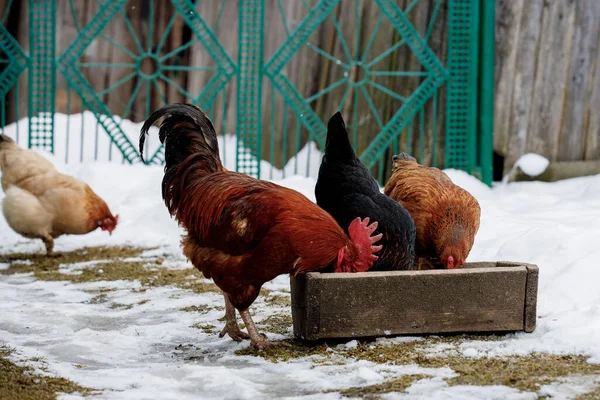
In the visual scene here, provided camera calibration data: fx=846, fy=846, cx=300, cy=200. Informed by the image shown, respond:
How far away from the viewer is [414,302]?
5238 mm

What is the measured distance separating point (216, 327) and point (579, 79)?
254 inches

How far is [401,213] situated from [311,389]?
5.74 ft

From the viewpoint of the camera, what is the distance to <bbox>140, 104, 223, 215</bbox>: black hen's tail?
18.6 feet

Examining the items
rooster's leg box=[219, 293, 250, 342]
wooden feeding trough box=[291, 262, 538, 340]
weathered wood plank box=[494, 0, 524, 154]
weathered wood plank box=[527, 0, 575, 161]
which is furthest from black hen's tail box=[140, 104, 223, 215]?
weathered wood plank box=[527, 0, 575, 161]

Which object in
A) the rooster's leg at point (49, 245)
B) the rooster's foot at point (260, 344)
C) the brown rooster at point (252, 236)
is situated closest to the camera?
the brown rooster at point (252, 236)

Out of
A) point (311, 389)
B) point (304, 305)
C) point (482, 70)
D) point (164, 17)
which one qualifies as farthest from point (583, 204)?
point (164, 17)

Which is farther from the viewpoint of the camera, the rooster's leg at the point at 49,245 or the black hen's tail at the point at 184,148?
the rooster's leg at the point at 49,245

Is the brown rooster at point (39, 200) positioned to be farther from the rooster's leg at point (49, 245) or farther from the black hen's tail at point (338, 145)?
the black hen's tail at point (338, 145)

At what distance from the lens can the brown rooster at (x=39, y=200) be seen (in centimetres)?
848

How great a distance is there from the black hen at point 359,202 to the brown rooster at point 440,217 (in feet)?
0.92

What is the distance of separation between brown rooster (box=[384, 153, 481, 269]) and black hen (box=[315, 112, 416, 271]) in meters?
0.28

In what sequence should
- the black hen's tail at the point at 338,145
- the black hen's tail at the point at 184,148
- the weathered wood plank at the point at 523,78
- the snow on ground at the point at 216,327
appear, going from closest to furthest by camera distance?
the snow on ground at the point at 216,327 → the black hen's tail at the point at 184,148 → the black hen's tail at the point at 338,145 → the weathered wood plank at the point at 523,78

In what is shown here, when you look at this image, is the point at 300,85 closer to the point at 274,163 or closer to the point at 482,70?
the point at 274,163

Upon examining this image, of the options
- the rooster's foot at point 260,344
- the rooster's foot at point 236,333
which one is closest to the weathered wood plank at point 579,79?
the rooster's foot at point 236,333
